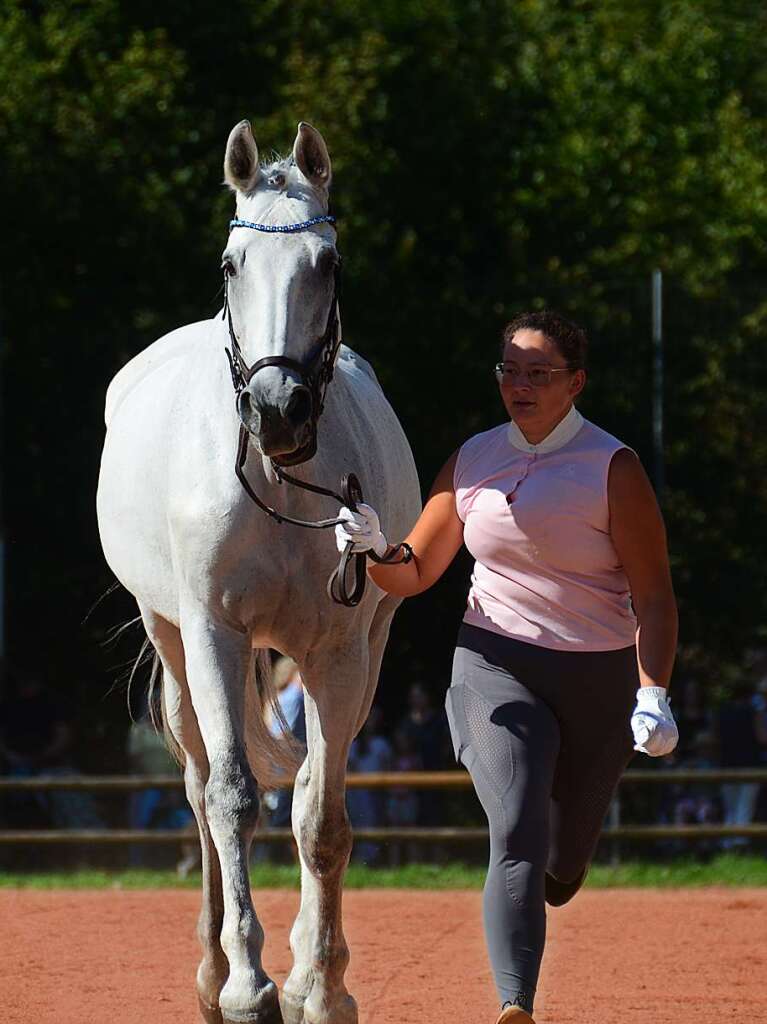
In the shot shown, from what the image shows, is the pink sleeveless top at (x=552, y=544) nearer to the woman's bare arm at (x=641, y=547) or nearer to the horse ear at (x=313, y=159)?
the woman's bare arm at (x=641, y=547)

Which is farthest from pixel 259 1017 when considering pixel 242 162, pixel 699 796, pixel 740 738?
Result: pixel 699 796

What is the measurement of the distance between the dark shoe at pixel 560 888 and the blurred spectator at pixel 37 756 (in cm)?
787

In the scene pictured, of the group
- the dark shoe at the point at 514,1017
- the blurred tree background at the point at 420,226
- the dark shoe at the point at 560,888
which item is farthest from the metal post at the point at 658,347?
the dark shoe at the point at 514,1017

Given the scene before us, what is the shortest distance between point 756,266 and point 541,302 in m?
7.72

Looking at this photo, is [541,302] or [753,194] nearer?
[541,302]

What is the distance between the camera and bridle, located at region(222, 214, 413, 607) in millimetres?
4840

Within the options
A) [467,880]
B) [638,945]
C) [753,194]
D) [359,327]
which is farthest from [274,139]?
[638,945]

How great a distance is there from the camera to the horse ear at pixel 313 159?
5250mm

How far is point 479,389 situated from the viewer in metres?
A: 14.3

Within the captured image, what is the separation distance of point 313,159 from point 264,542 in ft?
3.82

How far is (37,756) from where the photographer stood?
12969mm

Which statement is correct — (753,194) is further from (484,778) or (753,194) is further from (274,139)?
(484,778)

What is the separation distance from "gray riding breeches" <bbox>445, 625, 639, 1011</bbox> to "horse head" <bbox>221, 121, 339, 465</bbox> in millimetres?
850

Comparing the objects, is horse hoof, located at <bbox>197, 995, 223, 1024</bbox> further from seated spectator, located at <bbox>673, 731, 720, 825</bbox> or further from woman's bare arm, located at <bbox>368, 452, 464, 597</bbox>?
seated spectator, located at <bbox>673, 731, 720, 825</bbox>
